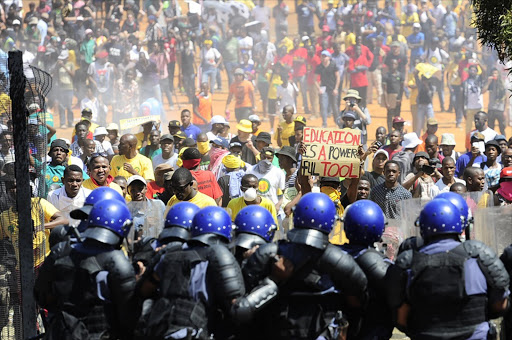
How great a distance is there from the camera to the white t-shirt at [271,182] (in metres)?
12.0

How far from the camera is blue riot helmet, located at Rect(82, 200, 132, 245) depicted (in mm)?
6668

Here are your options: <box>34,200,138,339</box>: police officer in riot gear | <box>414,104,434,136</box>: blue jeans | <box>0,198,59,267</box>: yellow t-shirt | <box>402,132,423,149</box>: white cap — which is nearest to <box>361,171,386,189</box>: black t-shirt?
<box>402,132,423,149</box>: white cap

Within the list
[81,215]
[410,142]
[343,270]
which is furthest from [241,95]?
[343,270]

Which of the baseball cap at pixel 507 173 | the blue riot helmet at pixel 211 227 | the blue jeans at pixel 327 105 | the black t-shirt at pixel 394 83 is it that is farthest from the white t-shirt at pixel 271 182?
the blue jeans at pixel 327 105

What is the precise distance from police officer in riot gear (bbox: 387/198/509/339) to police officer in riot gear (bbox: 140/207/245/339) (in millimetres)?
1122

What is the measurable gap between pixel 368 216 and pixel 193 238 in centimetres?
125

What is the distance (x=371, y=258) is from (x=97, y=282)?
1896 millimetres

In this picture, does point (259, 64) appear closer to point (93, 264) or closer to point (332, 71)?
point (332, 71)

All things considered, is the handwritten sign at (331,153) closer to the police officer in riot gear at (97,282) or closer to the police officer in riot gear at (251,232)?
the police officer in riot gear at (251,232)

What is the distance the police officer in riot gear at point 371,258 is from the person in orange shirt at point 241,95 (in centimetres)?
1709

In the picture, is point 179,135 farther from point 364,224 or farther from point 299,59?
point 299,59

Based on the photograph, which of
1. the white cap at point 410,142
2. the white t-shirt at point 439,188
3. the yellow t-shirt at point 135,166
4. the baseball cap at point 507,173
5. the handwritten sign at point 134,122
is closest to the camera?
the baseball cap at point 507,173

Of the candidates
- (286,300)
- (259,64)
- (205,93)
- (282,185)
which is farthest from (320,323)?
(259,64)

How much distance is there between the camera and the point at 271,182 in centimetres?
1214
